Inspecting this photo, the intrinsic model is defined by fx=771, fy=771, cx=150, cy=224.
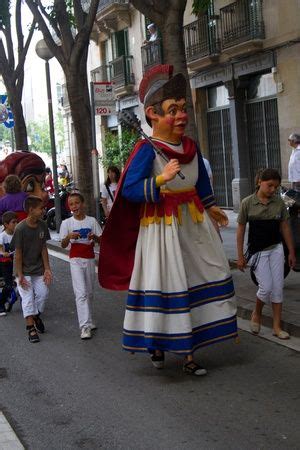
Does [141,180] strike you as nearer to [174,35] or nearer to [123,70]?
[174,35]

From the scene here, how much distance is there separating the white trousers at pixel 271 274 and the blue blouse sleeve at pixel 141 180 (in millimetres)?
1515

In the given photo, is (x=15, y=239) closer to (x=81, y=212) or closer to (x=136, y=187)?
(x=81, y=212)

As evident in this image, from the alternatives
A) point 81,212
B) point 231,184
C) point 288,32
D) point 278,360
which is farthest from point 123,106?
point 278,360

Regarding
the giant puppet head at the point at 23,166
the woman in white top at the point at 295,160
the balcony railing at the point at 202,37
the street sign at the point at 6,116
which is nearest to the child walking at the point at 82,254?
the giant puppet head at the point at 23,166

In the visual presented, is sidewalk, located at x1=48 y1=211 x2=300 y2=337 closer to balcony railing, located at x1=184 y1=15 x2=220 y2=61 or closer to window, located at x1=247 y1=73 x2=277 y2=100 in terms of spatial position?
window, located at x1=247 y1=73 x2=277 y2=100

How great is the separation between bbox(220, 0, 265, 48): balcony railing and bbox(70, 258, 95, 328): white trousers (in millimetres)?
12196

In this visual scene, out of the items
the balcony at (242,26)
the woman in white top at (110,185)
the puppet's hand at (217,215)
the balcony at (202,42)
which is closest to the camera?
the puppet's hand at (217,215)

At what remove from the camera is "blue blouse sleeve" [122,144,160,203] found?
565 cm

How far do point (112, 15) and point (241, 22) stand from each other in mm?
9395

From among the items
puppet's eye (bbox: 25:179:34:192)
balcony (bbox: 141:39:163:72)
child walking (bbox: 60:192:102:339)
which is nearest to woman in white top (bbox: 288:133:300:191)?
puppet's eye (bbox: 25:179:34:192)

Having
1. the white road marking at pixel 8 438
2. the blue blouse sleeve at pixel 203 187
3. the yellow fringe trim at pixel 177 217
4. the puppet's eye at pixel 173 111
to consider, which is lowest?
the white road marking at pixel 8 438

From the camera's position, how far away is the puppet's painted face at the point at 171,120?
5.95 metres

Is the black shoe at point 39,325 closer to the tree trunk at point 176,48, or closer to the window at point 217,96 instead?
the tree trunk at point 176,48

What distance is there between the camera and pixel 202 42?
21.0 m
